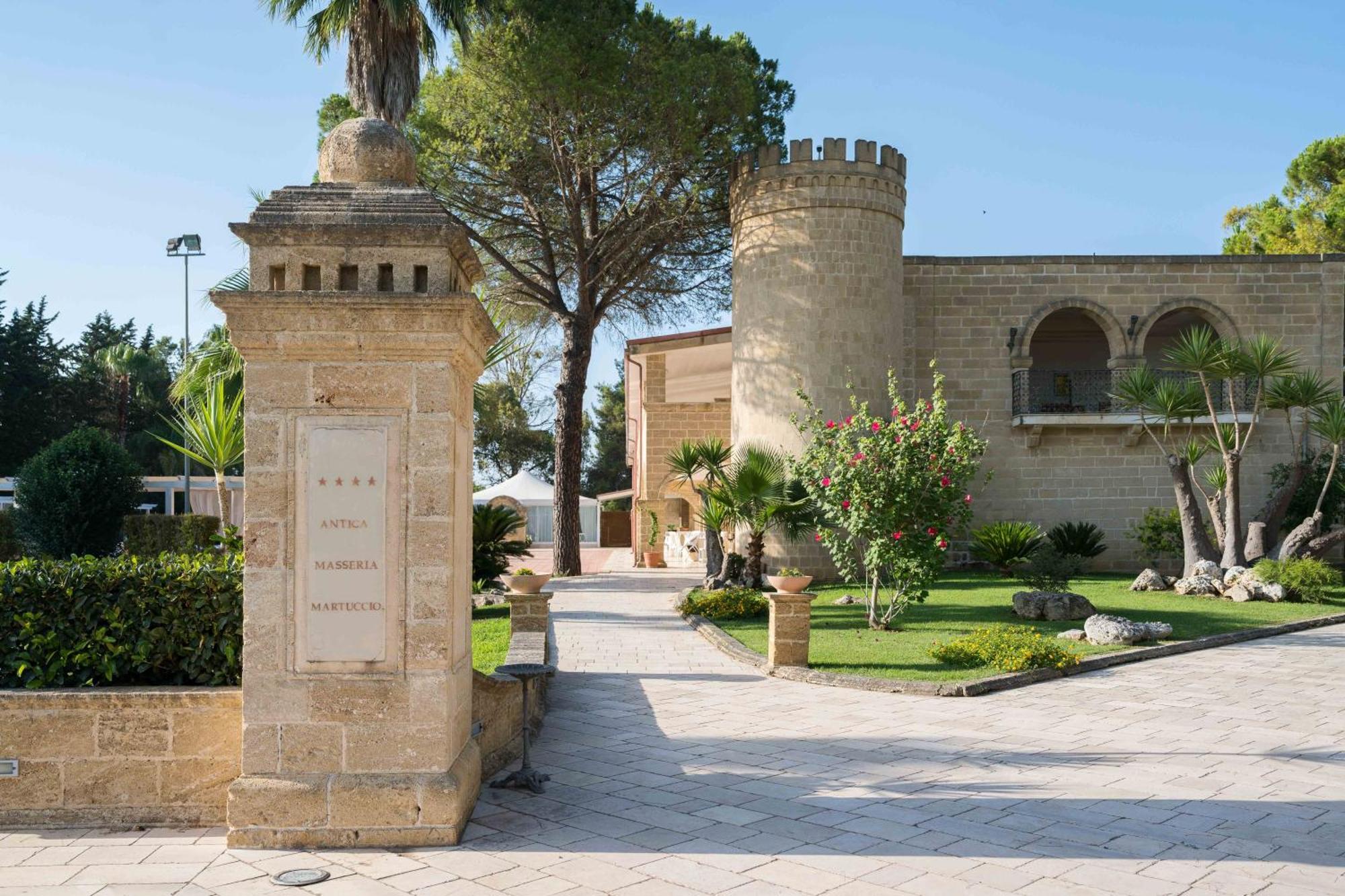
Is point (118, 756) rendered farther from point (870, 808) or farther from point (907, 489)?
point (907, 489)

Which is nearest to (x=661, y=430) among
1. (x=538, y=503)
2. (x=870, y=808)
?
(x=538, y=503)

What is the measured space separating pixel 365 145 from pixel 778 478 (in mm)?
11265

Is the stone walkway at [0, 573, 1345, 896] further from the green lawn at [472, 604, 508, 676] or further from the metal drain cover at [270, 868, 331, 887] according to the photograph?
the green lawn at [472, 604, 508, 676]

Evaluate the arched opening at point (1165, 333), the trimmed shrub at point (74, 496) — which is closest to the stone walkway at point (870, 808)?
the trimmed shrub at point (74, 496)

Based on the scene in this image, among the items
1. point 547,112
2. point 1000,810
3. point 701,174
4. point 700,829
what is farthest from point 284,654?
point 701,174

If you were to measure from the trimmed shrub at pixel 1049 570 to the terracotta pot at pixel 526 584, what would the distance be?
24.2 ft

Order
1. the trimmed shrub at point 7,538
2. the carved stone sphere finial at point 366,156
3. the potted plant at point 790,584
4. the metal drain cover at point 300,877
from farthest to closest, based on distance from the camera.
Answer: the trimmed shrub at point 7,538, the potted plant at point 790,584, the carved stone sphere finial at point 366,156, the metal drain cover at point 300,877

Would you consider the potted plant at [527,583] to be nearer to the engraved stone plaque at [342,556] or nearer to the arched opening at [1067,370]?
the engraved stone plaque at [342,556]

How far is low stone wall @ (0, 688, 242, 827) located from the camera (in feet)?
16.5

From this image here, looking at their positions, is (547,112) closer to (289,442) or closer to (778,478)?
(778,478)

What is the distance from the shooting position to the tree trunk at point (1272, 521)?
18.3 m

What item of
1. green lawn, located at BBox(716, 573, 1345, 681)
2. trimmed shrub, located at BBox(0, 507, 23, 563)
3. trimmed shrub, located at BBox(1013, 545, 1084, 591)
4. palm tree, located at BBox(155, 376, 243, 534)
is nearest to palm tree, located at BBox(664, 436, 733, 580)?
green lawn, located at BBox(716, 573, 1345, 681)

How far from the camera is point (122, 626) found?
5328mm

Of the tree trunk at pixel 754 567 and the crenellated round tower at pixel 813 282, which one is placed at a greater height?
the crenellated round tower at pixel 813 282
